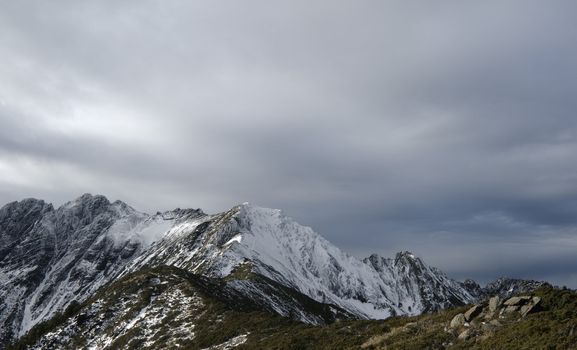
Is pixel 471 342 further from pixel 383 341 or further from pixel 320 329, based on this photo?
pixel 320 329

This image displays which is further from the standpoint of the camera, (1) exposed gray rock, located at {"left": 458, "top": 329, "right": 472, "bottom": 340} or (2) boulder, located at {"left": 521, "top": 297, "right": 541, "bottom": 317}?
(2) boulder, located at {"left": 521, "top": 297, "right": 541, "bottom": 317}

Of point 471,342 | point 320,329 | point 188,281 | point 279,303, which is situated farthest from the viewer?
point 279,303

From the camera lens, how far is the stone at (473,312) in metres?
39.5

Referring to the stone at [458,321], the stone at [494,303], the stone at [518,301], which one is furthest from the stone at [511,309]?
the stone at [458,321]

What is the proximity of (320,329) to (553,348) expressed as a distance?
102 feet

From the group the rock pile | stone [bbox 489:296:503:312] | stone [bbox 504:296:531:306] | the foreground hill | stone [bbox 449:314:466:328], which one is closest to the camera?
the foreground hill

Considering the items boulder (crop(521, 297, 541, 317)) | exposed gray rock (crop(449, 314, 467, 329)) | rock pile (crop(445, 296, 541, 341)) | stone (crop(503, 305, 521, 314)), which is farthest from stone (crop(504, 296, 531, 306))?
exposed gray rock (crop(449, 314, 467, 329))

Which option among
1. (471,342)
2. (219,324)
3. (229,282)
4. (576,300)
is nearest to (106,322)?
(219,324)

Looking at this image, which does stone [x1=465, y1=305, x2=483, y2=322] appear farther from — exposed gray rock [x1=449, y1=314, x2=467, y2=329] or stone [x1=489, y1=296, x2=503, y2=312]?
stone [x1=489, y1=296, x2=503, y2=312]

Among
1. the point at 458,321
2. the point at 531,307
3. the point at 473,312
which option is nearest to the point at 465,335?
the point at 458,321

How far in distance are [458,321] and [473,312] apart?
144 cm

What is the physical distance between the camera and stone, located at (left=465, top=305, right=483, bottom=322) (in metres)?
39.5

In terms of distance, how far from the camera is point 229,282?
13038cm

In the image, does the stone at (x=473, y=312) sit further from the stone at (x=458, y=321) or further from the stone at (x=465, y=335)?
the stone at (x=465, y=335)
